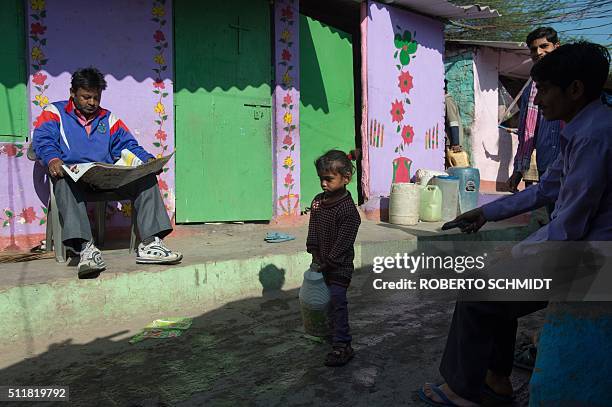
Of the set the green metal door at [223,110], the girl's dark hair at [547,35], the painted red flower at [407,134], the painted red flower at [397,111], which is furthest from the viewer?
the painted red flower at [407,134]

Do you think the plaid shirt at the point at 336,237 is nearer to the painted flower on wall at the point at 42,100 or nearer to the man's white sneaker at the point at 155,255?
the man's white sneaker at the point at 155,255

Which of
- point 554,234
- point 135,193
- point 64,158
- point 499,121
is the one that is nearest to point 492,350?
point 554,234

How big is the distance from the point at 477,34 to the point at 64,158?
31.3ft

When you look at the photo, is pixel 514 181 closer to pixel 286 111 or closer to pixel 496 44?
pixel 286 111

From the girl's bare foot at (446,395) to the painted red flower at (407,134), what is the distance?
17.8ft

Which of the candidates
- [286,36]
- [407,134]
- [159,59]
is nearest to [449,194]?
[407,134]

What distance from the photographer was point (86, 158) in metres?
3.90

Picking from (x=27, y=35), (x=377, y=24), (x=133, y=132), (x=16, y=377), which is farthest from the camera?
(x=377, y=24)

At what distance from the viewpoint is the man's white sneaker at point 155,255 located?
3.71m

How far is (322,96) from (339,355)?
4.79 metres

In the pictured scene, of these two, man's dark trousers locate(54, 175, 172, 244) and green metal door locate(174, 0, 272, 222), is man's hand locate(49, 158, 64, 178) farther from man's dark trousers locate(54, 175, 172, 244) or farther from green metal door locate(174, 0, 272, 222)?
green metal door locate(174, 0, 272, 222)

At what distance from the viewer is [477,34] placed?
10.6 m

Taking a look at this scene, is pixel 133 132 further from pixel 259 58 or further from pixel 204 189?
pixel 259 58

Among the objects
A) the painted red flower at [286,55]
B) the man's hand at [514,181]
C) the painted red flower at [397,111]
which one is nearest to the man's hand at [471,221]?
the man's hand at [514,181]
